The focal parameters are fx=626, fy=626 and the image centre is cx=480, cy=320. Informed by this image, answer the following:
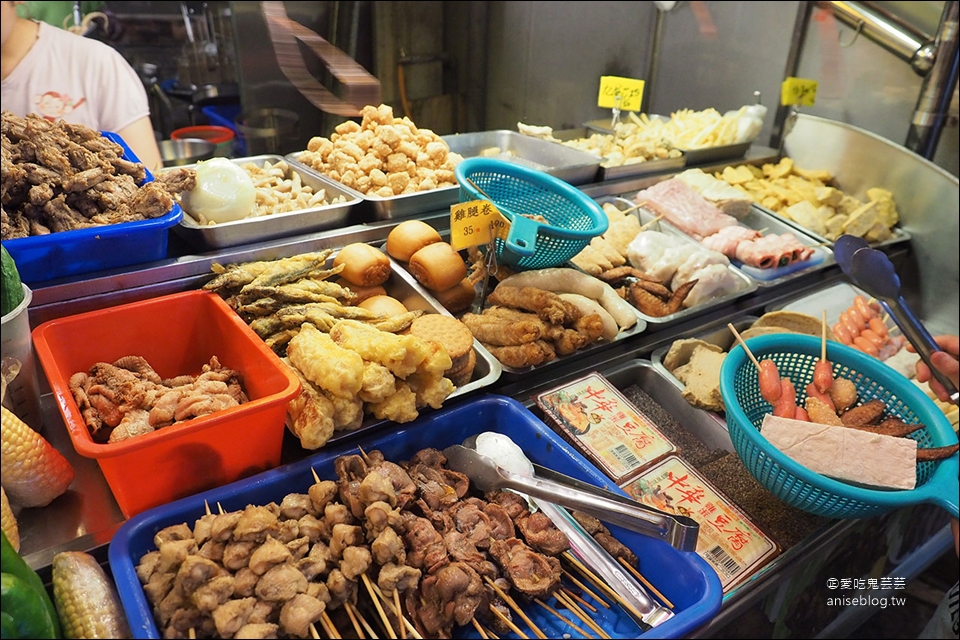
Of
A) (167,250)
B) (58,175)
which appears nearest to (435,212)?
(167,250)

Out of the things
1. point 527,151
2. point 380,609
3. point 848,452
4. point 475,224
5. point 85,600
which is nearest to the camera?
point 85,600

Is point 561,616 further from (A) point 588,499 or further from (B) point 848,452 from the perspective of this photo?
Answer: (B) point 848,452

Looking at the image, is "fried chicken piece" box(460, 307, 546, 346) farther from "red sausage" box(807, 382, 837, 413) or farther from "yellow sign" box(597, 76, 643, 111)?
"yellow sign" box(597, 76, 643, 111)

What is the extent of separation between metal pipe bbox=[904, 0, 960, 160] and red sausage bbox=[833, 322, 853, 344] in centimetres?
187

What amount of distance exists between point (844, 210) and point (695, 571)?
3.25 metres

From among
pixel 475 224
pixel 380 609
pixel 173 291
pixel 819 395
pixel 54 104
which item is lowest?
pixel 380 609

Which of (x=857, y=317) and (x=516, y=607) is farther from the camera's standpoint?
(x=857, y=317)

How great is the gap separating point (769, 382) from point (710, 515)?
53 cm

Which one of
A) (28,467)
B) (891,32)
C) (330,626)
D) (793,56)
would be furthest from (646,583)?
(793,56)

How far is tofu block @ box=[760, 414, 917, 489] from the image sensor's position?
1802mm

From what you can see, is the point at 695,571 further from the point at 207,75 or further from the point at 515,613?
the point at 207,75

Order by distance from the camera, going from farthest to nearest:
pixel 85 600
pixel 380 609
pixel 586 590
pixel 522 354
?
1. pixel 522 354
2. pixel 586 590
3. pixel 380 609
4. pixel 85 600

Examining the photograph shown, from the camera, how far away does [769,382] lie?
215cm

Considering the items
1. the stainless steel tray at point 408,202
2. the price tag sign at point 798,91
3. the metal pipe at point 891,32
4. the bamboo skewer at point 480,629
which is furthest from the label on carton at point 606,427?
the metal pipe at point 891,32
